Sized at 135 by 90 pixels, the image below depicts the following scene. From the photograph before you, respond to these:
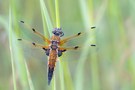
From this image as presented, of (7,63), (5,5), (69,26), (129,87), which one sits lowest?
(129,87)

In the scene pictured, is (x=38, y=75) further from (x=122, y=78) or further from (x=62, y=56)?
(x=62, y=56)

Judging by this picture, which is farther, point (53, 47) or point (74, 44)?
point (74, 44)

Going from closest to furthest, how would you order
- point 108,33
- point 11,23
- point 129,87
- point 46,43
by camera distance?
point 11,23
point 46,43
point 129,87
point 108,33

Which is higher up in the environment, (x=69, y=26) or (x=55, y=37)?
(x=69, y=26)

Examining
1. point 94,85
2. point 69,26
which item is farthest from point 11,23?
point 69,26

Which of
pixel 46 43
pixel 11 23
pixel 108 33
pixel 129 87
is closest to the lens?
pixel 11 23

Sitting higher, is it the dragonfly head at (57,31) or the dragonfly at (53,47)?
the dragonfly head at (57,31)

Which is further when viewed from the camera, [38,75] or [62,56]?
[38,75]

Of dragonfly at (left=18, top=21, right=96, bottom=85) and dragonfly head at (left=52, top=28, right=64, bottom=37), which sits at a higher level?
dragonfly head at (left=52, top=28, right=64, bottom=37)
